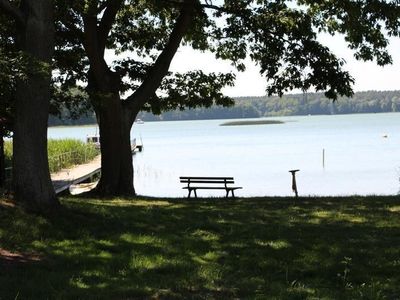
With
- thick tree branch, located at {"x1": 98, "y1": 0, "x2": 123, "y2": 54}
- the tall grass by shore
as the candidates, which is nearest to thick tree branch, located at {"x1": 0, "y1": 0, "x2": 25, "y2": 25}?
thick tree branch, located at {"x1": 98, "y1": 0, "x2": 123, "y2": 54}

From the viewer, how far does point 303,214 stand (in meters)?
11.4

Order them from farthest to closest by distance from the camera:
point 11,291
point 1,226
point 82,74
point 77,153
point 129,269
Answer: point 77,153 → point 82,74 → point 1,226 → point 129,269 → point 11,291

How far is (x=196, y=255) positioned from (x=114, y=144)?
963 cm

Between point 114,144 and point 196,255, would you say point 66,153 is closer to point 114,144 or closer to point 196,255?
point 114,144

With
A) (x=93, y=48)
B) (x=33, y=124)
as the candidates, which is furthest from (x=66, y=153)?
(x=33, y=124)

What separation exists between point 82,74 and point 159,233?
1043 cm

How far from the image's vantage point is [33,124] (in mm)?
9555

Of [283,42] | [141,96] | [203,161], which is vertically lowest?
[203,161]

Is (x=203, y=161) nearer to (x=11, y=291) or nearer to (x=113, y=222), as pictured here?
(x=113, y=222)

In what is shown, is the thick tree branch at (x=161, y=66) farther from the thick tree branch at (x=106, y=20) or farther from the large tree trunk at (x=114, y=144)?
the thick tree branch at (x=106, y=20)

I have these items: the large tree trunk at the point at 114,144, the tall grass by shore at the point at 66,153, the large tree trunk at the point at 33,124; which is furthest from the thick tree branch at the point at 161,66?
the tall grass by shore at the point at 66,153

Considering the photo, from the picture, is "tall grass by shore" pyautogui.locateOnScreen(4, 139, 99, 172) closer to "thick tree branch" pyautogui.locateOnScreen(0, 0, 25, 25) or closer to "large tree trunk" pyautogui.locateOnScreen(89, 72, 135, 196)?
"large tree trunk" pyautogui.locateOnScreen(89, 72, 135, 196)

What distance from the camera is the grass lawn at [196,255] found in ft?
19.4

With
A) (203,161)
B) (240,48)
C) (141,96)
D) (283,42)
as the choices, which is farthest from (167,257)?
(203,161)
